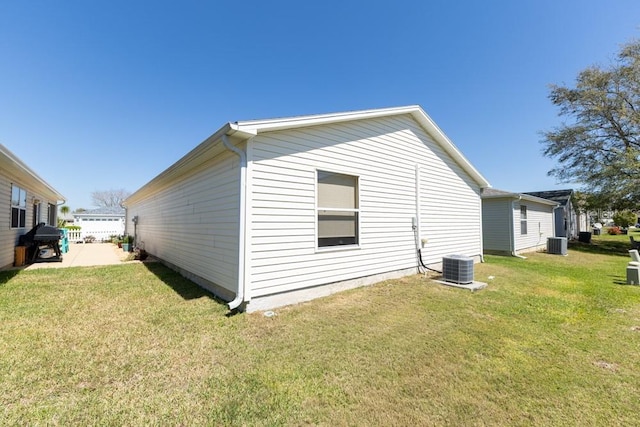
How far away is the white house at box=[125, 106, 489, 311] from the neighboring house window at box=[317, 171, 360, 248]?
23 millimetres

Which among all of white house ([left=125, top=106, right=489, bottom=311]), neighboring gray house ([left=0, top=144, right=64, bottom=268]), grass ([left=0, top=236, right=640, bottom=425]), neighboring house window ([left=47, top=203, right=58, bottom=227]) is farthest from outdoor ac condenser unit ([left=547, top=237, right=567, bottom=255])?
neighboring house window ([left=47, top=203, right=58, bottom=227])

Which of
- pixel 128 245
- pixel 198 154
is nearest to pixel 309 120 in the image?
pixel 198 154

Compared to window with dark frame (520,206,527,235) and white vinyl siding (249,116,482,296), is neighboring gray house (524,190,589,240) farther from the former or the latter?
white vinyl siding (249,116,482,296)

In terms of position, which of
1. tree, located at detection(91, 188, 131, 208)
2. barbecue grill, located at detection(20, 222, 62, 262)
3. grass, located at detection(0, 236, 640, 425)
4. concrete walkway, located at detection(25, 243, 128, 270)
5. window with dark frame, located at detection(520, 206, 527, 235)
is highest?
tree, located at detection(91, 188, 131, 208)

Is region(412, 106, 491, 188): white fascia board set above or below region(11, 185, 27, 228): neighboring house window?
above

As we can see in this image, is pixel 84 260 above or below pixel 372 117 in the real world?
below

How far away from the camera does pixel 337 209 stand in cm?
565

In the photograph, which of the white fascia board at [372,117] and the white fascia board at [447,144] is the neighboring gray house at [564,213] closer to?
the white fascia board at [447,144]

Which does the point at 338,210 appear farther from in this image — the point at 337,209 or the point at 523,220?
the point at 523,220

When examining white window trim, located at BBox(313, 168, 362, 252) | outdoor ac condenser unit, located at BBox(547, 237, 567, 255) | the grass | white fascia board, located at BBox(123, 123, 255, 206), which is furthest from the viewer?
outdoor ac condenser unit, located at BBox(547, 237, 567, 255)

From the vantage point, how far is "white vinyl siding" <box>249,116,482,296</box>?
4602 millimetres

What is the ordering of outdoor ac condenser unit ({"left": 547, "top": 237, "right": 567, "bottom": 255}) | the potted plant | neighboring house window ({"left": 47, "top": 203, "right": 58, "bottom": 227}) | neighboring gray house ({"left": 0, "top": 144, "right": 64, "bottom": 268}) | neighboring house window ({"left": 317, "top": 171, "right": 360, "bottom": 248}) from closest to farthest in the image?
neighboring house window ({"left": 317, "top": 171, "right": 360, "bottom": 248})
neighboring gray house ({"left": 0, "top": 144, "right": 64, "bottom": 268})
outdoor ac condenser unit ({"left": 547, "top": 237, "right": 567, "bottom": 255})
the potted plant
neighboring house window ({"left": 47, "top": 203, "right": 58, "bottom": 227})

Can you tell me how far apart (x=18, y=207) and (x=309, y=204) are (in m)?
11.0

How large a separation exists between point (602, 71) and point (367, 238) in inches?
840
